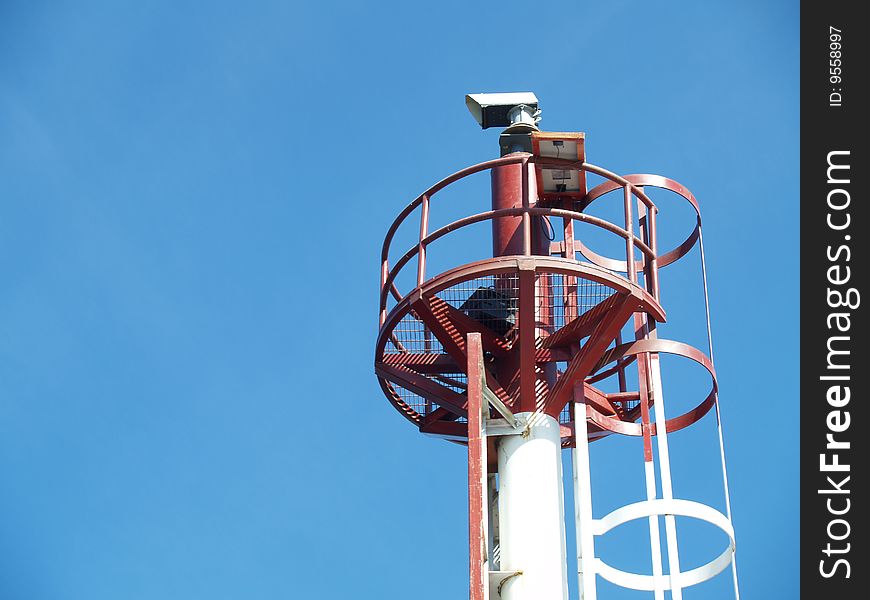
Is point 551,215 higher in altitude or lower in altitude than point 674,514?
higher

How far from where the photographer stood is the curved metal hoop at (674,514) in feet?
62.5

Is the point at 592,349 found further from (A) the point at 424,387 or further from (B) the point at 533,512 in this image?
(A) the point at 424,387

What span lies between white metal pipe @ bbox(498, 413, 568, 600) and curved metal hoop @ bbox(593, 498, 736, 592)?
668mm

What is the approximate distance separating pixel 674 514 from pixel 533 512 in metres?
2.15

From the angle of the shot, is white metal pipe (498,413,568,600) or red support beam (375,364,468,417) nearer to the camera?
white metal pipe (498,413,568,600)

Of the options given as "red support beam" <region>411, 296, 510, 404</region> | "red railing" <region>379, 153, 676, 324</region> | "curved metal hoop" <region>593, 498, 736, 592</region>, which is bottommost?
"curved metal hoop" <region>593, 498, 736, 592</region>

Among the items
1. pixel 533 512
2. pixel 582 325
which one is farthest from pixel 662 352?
pixel 533 512

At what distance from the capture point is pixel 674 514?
1919 cm

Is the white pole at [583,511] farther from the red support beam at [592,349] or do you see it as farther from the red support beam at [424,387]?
the red support beam at [424,387]

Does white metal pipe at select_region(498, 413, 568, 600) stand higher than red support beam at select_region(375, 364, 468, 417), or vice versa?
red support beam at select_region(375, 364, 468, 417)

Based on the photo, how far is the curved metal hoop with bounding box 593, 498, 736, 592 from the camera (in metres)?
19.1

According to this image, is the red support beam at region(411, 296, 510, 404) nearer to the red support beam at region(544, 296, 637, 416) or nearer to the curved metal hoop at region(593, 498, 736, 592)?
the red support beam at region(544, 296, 637, 416)
